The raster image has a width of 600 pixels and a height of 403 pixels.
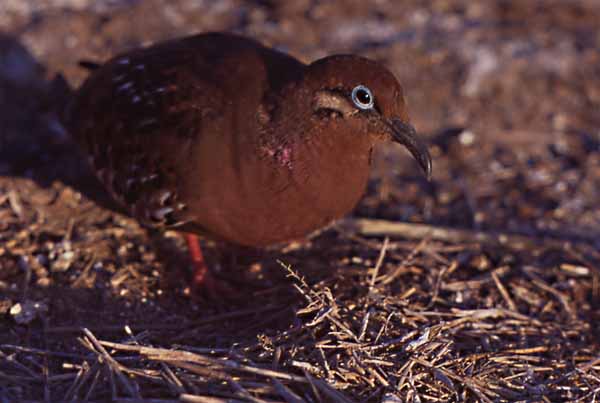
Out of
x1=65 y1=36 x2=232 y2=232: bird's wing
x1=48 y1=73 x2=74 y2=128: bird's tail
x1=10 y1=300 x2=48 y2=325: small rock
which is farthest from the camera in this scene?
x1=48 y1=73 x2=74 y2=128: bird's tail

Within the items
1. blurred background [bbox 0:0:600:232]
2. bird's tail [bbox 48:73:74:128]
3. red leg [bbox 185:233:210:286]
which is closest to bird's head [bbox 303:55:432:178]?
red leg [bbox 185:233:210:286]

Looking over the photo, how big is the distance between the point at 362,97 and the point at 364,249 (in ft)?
4.41

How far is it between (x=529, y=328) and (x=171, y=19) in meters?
4.69

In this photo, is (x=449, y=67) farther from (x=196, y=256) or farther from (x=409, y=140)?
(x=196, y=256)

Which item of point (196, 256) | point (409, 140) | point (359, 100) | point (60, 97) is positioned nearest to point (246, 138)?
point (359, 100)

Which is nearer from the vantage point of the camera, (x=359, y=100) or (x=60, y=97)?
(x=359, y=100)

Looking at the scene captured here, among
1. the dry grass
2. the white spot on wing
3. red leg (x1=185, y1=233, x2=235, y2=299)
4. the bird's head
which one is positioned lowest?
the dry grass

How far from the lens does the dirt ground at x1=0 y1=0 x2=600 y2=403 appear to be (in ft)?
12.1

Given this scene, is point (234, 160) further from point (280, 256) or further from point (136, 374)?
point (136, 374)

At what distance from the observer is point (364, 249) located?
5.08 metres

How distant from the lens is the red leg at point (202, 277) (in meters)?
4.79

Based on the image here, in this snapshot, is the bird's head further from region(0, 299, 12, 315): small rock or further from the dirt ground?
region(0, 299, 12, 315): small rock

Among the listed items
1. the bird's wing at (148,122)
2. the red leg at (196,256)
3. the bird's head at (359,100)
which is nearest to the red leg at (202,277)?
the red leg at (196,256)

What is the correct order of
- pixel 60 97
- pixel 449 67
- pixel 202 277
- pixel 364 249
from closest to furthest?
pixel 202 277 < pixel 364 249 < pixel 60 97 < pixel 449 67
